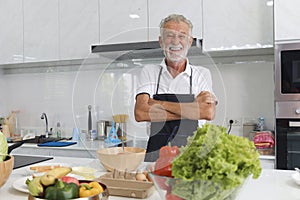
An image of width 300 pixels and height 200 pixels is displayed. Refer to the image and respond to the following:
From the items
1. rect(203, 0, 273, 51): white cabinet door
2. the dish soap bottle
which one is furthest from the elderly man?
the dish soap bottle

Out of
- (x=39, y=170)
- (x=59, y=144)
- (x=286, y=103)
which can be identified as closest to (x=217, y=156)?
(x=39, y=170)

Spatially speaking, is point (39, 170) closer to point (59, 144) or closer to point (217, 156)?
point (217, 156)

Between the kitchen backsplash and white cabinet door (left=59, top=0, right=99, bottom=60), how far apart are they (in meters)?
0.21

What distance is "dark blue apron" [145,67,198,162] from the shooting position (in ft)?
3.41

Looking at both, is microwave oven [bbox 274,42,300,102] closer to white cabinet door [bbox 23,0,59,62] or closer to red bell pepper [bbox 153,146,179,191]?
red bell pepper [bbox 153,146,179,191]

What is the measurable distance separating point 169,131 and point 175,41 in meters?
0.29

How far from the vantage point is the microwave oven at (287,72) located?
222cm

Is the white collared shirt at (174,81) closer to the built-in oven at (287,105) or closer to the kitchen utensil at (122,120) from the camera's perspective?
the kitchen utensil at (122,120)

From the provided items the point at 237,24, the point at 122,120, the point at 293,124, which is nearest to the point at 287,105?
the point at 293,124

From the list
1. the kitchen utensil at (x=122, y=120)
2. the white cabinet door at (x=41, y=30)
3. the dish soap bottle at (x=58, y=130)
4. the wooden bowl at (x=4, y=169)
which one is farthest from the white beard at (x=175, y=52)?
the dish soap bottle at (x=58, y=130)

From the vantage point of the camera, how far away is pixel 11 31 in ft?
10.8

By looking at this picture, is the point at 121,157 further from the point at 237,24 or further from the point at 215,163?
the point at 237,24

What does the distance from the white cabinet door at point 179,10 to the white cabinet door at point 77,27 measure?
1.70ft

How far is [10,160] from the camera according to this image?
4.00 ft
